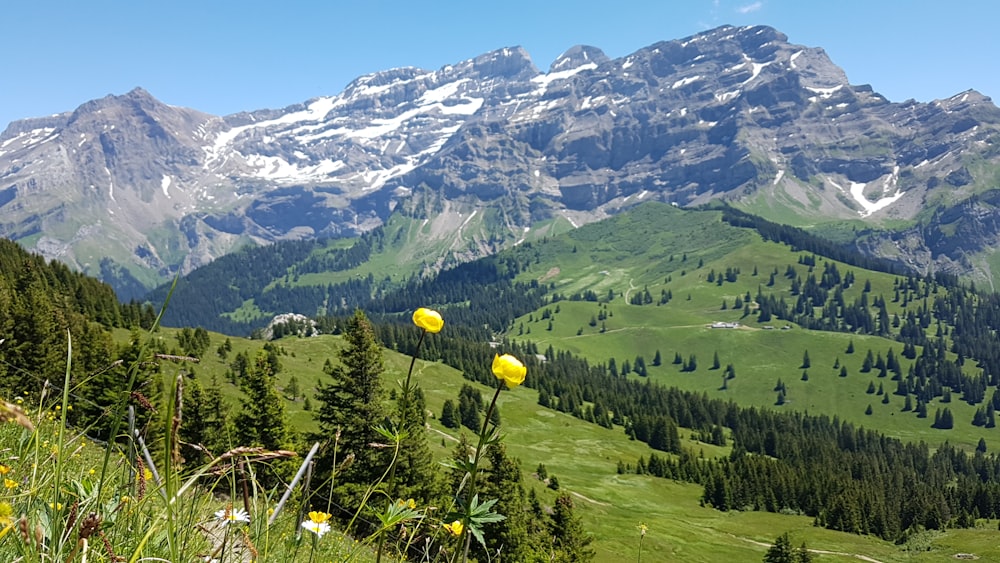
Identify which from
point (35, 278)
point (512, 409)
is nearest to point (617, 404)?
point (512, 409)

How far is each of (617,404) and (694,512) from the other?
238 ft

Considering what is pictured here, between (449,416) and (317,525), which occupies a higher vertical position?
(317,525)

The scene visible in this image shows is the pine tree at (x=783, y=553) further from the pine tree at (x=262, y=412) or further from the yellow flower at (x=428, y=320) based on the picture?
the yellow flower at (x=428, y=320)

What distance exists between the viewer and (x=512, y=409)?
152m

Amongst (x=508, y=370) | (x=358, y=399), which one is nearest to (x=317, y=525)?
(x=508, y=370)

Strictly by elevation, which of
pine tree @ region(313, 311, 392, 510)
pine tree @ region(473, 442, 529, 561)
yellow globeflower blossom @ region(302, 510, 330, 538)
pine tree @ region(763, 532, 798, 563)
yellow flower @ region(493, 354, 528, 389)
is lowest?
pine tree @ region(763, 532, 798, 563)

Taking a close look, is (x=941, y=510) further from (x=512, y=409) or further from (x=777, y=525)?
(x=512, y=409)

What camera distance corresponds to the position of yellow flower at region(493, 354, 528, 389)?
3.57 meters

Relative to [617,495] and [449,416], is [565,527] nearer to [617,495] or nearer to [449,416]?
[617,495]

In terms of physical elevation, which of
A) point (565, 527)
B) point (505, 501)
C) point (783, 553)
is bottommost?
point (783, 553)

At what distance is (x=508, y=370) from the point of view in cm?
358

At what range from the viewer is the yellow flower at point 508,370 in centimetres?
357

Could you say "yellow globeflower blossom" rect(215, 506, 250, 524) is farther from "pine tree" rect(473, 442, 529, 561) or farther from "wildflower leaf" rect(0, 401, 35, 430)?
"pine tree" rect(473, 442, 529, 561)

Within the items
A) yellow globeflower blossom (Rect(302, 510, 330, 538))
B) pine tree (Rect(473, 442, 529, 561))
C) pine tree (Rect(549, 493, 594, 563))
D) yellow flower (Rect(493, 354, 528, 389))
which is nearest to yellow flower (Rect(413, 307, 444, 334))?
yellow flower (Rect(493, 354, 528, 389))
